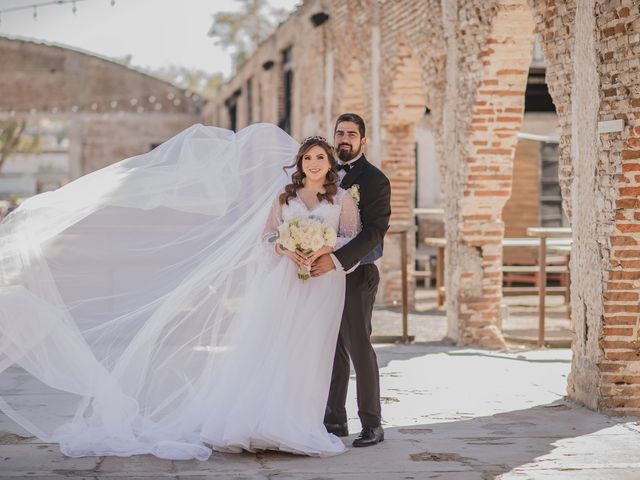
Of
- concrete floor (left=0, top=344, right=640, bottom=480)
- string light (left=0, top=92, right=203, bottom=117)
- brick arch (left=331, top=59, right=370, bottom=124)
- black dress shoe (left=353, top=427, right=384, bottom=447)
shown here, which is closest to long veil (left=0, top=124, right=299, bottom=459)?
concrete floor (left=0, top=344, right=640, bottom=480)

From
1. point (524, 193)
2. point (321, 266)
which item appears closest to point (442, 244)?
point (524, 193)

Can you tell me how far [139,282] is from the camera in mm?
6582

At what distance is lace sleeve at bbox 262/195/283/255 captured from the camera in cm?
608

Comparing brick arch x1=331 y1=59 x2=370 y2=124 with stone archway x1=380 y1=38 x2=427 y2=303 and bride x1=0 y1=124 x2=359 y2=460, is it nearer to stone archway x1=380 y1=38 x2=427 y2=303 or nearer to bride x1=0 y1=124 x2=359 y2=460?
stone archway x1=380 y1=38 x2=427 y2=303

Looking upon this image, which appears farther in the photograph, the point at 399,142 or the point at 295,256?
the point at 399,142

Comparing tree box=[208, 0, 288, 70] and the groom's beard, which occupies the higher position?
tree box=[208, 0, 288, 70]

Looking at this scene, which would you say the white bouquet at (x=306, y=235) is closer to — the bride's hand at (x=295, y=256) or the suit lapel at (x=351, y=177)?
the bride's hand at (x=295, y=256)

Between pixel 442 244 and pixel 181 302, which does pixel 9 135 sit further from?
pixel 181 302

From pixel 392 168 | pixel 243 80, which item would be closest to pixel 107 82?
pixel 243 80

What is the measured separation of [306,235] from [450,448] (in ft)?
4.49

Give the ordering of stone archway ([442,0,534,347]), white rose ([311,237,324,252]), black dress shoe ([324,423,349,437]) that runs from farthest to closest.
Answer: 1. stone archway ([442,0,534,347])
2. black dress shoe ([324,423,349,437])
3. white rose ([311,237,324,252])

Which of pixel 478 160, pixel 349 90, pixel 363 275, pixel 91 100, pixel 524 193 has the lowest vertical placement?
pixel 363 275

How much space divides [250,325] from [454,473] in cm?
129

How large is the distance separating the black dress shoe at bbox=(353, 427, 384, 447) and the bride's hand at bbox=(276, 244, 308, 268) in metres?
0.96
